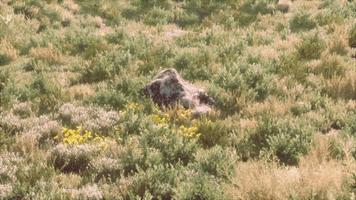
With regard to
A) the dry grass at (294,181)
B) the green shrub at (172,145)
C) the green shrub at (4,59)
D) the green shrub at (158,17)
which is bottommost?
the green shrub at (158,17)

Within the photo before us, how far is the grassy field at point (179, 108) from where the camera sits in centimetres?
617

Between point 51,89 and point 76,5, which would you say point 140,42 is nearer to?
point 51,89

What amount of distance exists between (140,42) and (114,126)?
4528 mm

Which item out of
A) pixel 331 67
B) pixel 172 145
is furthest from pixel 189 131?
pixel 331 67

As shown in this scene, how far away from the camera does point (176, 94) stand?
8781 mm

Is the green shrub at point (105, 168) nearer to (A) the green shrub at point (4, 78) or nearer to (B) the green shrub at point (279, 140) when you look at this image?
(B) the green shrub at point (279, 140)

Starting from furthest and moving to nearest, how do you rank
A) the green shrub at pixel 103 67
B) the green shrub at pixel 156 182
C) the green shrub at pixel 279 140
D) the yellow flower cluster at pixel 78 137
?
the green shrub at pixel 103 67 < the yellow flower cluster at pixel 78 137 < the green shrub at pixel 279 140 < the green shrub at pixel 156 182

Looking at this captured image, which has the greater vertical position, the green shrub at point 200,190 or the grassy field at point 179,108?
the green shrub at point 200,190

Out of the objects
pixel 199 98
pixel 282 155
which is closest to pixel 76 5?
pixel 199 98

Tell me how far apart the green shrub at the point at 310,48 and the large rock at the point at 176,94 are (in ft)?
9.60

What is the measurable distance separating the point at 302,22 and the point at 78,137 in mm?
8178

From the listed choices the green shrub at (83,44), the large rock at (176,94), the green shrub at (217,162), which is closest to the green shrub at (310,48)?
the large rock at (176,94)

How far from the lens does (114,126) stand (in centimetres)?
791

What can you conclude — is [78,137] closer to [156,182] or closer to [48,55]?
[156,182]
